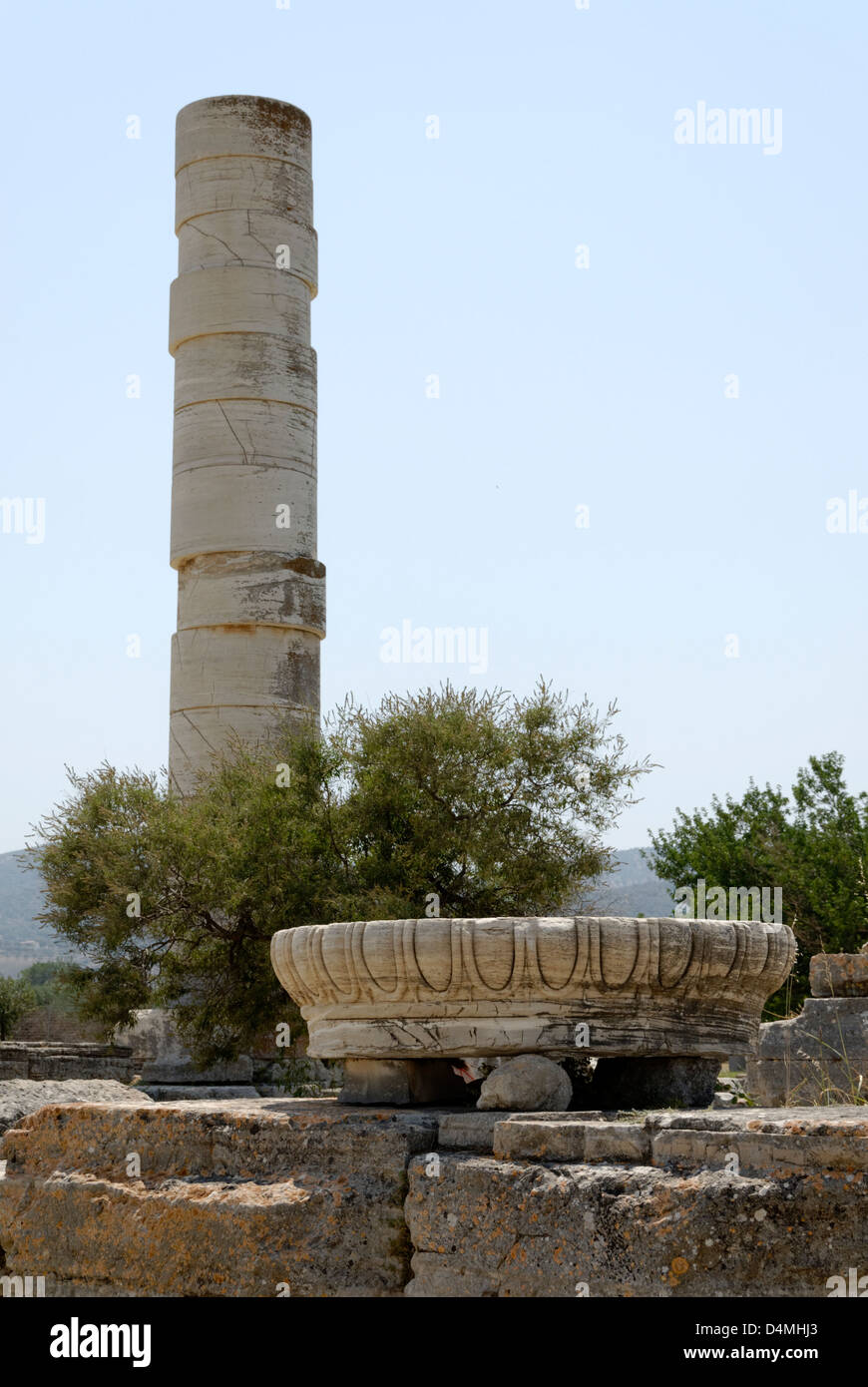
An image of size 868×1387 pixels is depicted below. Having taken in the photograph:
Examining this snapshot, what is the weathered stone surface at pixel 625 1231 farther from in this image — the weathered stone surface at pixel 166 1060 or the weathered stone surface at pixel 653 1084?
the weathered stone surface at pixel 166 1060

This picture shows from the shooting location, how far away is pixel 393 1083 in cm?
412

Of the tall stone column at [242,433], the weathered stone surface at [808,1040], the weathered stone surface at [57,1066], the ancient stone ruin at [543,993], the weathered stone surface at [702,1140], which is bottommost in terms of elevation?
the weathered stone surface at [57,1066]

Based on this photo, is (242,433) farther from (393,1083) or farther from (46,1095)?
(393,1083)

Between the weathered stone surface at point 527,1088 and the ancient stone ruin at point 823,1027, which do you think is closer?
the weathered stone surface at point 527,1088

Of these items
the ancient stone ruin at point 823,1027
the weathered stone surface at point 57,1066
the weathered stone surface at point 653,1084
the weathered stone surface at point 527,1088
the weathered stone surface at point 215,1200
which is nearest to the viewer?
the weathered stone surface at point 215,1200

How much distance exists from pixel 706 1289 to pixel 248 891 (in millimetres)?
11541

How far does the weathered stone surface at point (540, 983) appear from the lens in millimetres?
3822

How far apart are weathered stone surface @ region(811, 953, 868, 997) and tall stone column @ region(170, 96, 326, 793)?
35.5 feet

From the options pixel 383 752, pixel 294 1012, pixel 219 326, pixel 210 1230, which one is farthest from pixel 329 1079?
pixel 210 1230

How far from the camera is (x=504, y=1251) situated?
3.28 metres

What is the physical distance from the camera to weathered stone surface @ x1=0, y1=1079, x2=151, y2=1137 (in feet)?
17.2

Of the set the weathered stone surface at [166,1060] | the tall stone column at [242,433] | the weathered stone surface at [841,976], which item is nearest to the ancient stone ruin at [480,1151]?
the weathered stone surface at [841,976]

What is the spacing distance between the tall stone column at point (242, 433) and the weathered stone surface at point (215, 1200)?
13.8 meters

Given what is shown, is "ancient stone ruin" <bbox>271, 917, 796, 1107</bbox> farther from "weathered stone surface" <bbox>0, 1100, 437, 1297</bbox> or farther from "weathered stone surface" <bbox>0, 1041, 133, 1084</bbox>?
"weathered stone surface" <bbox>0, 1041, 133, 1084</bbox>
